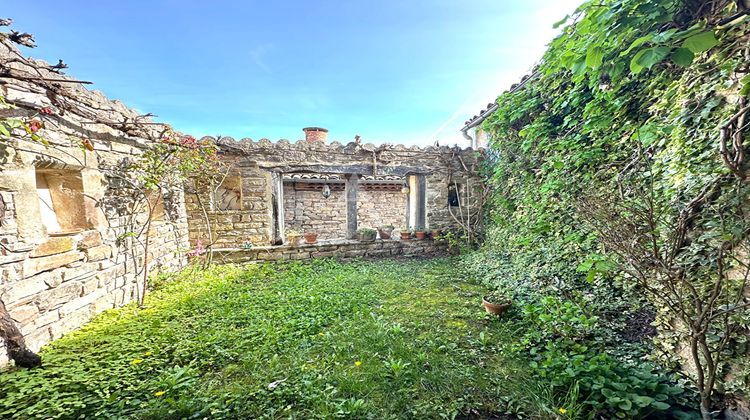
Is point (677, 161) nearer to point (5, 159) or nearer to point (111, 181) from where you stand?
point (5, 159)

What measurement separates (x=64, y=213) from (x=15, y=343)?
149 cm

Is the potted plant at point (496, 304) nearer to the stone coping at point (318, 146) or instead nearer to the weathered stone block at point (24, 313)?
the stone coping at point (318, 146)

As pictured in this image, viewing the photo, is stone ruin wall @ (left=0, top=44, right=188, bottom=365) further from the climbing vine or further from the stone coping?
the climbing vine

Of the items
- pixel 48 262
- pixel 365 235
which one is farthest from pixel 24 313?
pixel 365 235

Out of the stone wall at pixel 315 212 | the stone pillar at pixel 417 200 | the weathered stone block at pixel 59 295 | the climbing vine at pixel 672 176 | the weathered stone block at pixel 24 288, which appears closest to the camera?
the climbing vine at pixel 672 176

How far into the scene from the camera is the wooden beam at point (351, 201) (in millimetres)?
6191

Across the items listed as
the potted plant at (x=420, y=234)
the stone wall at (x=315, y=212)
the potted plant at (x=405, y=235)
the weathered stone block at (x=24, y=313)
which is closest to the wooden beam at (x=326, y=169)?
the potted plant at (x=405, y=235)

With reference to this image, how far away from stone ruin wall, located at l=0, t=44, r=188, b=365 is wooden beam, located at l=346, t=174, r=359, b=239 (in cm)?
366

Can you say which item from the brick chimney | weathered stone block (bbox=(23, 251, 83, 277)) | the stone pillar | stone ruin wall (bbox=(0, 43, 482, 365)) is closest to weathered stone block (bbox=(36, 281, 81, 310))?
stone ruin wall (bbox=(0, 43, 482, 365))

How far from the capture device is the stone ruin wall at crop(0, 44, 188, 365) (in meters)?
2.25

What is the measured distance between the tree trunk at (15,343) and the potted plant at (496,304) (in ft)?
14.1

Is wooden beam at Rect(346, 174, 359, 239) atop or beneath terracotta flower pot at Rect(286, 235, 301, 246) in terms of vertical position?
atop

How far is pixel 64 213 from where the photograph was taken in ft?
9.73

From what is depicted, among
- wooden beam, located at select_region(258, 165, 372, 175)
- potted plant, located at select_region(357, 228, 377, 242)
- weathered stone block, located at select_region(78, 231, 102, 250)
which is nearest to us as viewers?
weathered stone block, located at select_region(78, 231, 102, 250)
